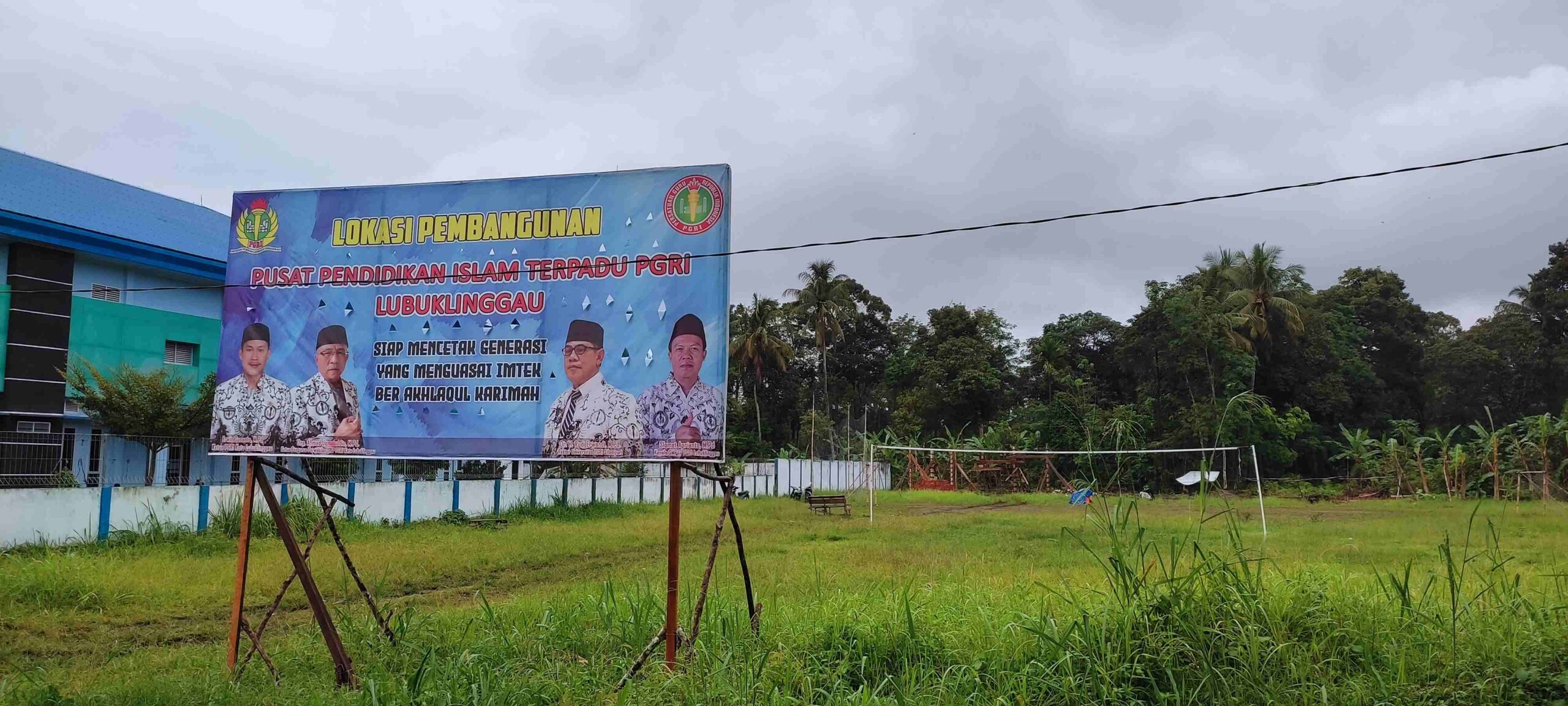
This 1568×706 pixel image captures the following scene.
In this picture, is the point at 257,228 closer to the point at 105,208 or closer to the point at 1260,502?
the point at 1260,502

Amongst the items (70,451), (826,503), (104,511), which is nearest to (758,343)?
(826,503)

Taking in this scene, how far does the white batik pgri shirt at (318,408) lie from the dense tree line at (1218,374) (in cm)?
2775

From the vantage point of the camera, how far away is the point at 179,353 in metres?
23.2

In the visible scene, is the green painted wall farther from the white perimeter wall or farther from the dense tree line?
the dense tree line

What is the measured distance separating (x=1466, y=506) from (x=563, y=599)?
2627 centimetres

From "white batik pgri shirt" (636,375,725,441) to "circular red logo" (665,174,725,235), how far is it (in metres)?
0.80

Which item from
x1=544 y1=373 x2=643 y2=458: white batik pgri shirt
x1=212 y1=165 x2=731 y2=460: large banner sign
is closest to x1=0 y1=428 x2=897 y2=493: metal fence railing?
x1=212 y1=165 x2=731 y2=460: large banner sign

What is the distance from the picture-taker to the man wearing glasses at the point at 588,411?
5012 millimetres

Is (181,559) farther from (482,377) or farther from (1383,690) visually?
(1383,690)

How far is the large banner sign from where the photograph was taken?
5008 millimetres

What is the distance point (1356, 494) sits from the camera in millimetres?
32625

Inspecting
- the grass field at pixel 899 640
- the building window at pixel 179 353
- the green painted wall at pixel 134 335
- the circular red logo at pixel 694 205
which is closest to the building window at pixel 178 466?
the green painted wall at pixel 134 335

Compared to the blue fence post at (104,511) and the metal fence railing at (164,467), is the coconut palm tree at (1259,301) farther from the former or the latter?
the blue fence post at (104,511)

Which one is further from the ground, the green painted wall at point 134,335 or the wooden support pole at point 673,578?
the green painted wall at point 134,335
